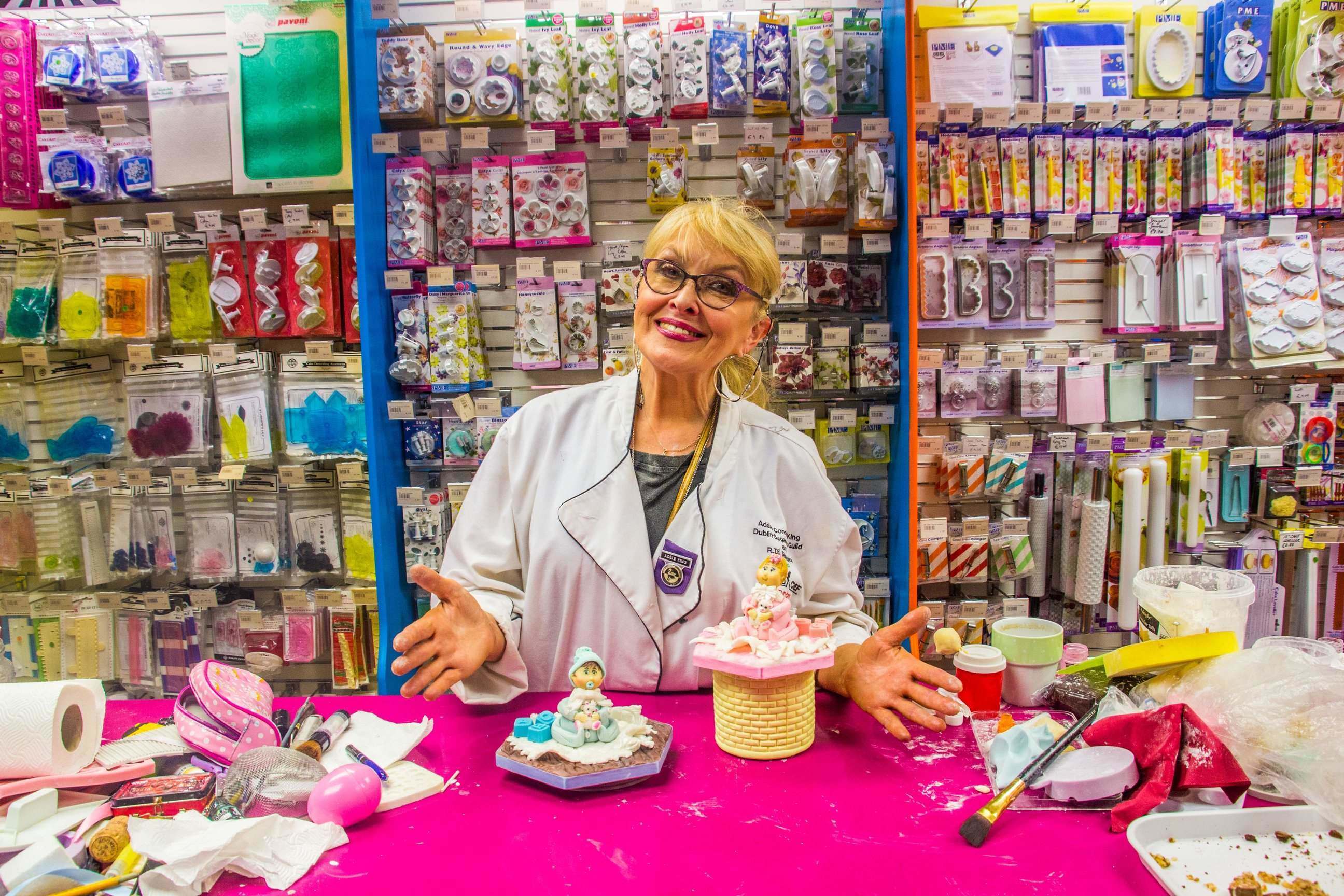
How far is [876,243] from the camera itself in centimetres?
299

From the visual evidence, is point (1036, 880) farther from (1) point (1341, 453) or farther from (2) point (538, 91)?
(1) point (1341, 453)

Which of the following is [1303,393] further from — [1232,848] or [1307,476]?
[1232,848]

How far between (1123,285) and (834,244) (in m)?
1.26

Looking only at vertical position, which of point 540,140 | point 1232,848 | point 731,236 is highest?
point 540,140

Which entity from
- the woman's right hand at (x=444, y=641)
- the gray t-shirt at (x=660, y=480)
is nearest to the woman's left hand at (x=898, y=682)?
the gray t-shirt at (x=660, y=480)

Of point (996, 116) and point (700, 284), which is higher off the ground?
point (996, 116)

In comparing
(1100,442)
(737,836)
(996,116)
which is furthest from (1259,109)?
(737,836)

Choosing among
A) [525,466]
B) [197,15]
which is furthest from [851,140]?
[197,15]

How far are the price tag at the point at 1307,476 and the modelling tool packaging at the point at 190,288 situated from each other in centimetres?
463

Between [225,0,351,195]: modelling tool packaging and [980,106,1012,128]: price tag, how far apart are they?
8.36 feet

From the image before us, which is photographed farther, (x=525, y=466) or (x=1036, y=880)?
(x=525, y=466)

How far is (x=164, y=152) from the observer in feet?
10.5

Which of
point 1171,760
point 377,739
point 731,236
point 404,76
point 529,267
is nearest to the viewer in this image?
point 1171,760

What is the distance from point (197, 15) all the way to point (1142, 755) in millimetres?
4290
